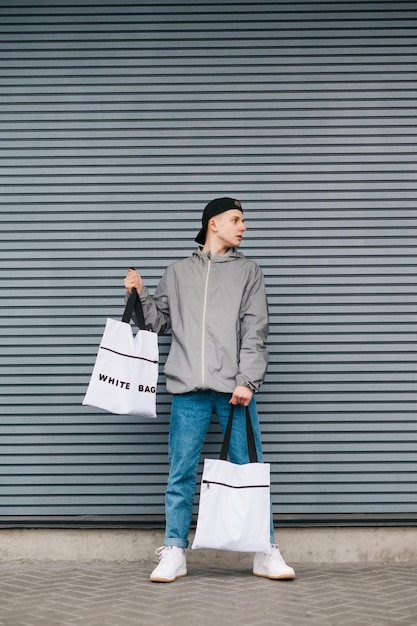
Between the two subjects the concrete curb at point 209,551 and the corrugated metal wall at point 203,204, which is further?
the corrugated metal wall at point 203,204

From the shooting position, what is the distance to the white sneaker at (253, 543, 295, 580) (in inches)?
212

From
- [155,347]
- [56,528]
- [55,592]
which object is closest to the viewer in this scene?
[55,592]

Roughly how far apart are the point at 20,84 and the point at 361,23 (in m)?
2.47

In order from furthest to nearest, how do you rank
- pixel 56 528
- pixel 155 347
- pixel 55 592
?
pixel 56 528 → pixel 155 347 → pixel 55 592

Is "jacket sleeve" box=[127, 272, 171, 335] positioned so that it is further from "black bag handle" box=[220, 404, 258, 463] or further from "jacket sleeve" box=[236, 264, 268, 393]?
"black bag handle" box=[220, 404, 258, 463]

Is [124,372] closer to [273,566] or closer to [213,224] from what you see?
[213,224]

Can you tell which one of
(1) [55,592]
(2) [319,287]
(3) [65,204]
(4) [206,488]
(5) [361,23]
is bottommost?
(1) [55,592]

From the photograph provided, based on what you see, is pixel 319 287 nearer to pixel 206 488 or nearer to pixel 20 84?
pixel 206 488

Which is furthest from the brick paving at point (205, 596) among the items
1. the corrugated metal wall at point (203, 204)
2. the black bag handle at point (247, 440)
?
the black bag handle at point (247, 440)

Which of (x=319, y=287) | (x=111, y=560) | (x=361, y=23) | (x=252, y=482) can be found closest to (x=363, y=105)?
(x=361, y=23)

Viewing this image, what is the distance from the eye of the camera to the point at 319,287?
20.2ft

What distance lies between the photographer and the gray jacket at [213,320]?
17.9 ft

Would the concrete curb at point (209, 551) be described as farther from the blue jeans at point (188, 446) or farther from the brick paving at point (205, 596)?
the blue jeans at point (188, 446)

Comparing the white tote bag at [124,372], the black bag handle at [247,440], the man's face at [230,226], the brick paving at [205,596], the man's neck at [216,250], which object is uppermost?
the man's face at [230,226]
